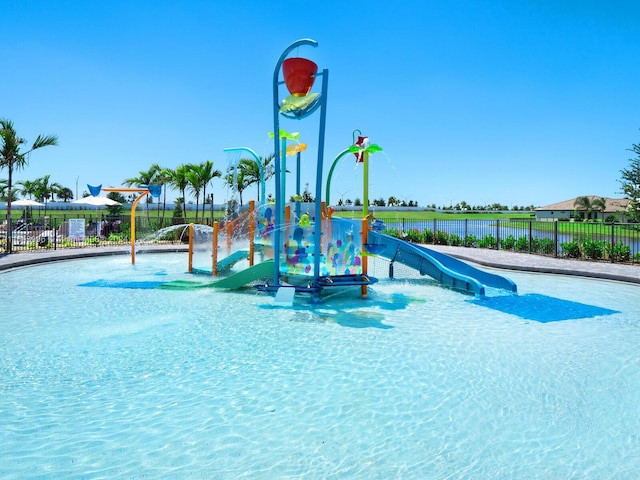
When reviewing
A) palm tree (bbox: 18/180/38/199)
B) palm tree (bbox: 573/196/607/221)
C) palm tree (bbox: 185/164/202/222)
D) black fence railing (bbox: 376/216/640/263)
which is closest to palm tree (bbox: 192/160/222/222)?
palm tree (bbox: 185/164/202/222)

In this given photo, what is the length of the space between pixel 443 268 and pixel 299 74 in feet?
18.4

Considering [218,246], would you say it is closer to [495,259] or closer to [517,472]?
[495,259]

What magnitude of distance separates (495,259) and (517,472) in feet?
45.4

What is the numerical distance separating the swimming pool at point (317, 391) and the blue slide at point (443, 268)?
161 centimetres

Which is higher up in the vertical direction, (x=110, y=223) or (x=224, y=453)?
(x=110, y=223)

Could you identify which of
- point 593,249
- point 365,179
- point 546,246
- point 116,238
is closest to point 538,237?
point 546,246

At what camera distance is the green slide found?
10.2m

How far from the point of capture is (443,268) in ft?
36.0

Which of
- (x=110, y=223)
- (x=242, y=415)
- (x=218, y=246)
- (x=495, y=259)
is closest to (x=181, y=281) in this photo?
(x=218, y=246)

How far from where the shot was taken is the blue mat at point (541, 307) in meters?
8.30

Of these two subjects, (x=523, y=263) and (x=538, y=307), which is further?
(x=523, y=263)

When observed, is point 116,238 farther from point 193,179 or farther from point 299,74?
point 299,74

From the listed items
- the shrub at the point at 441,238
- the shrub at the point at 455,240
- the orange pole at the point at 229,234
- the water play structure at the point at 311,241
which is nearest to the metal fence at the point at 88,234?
the orange pole at the point at 229,234

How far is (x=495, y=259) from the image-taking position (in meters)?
16.2
